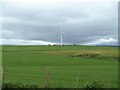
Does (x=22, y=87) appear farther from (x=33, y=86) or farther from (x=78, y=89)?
(x=78, y=89)

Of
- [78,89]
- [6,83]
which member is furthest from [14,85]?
[78,89]

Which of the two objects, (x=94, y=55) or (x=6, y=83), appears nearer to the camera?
(x=6, y=83)

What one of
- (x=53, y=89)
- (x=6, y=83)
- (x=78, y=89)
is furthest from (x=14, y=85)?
(x=78, y=89)

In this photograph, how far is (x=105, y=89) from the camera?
52.5 ft

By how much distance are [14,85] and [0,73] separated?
4702 millimetres

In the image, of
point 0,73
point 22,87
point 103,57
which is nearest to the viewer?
point 22,87

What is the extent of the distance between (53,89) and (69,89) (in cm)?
72

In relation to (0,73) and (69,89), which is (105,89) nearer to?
(69,89)

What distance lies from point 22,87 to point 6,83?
2.59ft

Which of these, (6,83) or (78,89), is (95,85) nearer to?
(78,89)

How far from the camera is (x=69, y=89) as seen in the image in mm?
15828

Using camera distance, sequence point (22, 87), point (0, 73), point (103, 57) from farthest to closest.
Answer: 1. point (103, 57)
2. point (0, 73)
3. point (22, 87)

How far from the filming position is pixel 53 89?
1589 centimetres

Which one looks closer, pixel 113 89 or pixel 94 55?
pixel 113 89
